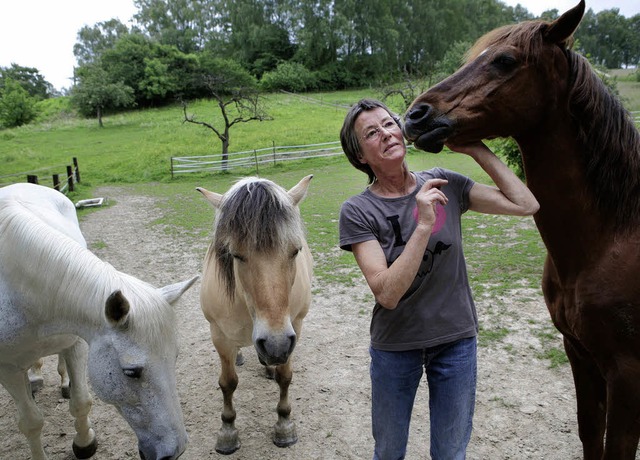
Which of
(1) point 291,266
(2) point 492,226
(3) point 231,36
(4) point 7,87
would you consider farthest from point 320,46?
(1) point 291,266

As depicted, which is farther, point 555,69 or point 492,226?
point 492,226

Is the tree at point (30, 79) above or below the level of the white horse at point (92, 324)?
above

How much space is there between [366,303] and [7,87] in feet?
127

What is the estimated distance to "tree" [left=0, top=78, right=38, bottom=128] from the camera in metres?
30.4

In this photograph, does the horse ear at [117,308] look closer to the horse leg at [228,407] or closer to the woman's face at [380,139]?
the horse leg at [228,407]

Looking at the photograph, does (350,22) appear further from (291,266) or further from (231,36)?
(291,266)

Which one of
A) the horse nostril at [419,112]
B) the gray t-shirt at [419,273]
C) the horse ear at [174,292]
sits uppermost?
the horse nostril at [419,112]

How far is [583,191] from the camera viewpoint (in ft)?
5.86

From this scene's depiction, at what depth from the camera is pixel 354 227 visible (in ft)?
5.42

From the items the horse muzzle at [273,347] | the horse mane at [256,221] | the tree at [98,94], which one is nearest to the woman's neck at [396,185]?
the horse mane at [256,221]

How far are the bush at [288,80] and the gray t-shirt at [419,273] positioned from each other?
43793 millimetres

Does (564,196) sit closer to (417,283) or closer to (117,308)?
(417,283)

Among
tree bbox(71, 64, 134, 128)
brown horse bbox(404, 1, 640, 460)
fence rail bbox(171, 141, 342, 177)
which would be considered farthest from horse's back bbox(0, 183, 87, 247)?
tree bbox(71, 64, 134, 128)

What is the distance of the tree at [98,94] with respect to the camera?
101ft
